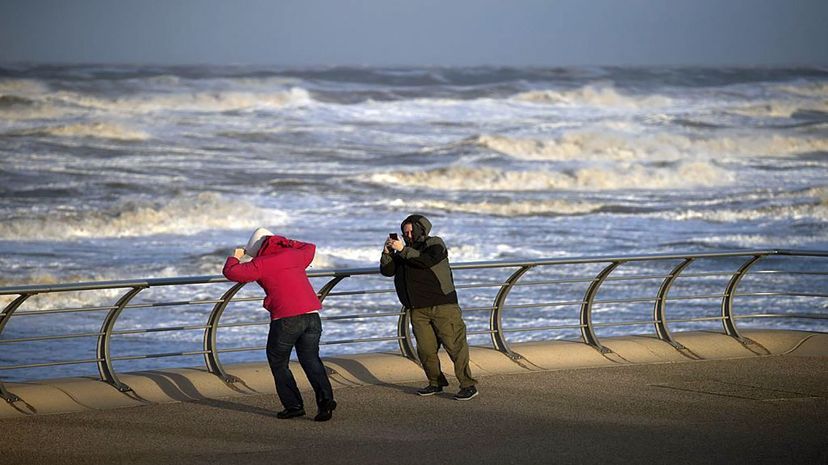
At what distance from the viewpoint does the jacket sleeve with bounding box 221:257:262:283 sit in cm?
730

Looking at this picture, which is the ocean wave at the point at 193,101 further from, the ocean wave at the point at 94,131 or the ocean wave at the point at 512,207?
the ocean wave at the point at 512,207

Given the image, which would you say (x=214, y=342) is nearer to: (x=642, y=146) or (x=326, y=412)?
(x=326, y=412)

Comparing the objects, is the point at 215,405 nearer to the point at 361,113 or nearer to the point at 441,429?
the point at 441,429

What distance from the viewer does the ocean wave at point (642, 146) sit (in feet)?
165

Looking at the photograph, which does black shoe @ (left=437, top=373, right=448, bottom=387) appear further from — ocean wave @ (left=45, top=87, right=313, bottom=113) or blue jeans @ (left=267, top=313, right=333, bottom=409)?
ocean wave @ (left=45, top=87, right=313, bottom=113)

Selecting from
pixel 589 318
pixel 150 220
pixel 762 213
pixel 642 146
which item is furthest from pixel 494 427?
pixel 642 146

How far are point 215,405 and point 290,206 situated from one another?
32.2 metres

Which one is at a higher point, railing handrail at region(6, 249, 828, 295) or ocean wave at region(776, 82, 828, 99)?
ocean wave at region(776, 82, 828, 99)

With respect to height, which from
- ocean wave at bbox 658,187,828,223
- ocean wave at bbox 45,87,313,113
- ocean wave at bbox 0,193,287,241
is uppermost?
ocean wave at bbox 45,87,313,113

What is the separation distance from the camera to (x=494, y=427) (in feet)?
24.8

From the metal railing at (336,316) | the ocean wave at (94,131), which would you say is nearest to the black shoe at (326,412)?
the metal railing at (336,316)

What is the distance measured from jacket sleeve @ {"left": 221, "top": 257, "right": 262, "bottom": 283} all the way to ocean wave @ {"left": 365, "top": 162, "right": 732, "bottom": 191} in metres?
37.2

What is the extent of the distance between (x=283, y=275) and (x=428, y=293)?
3.47 feet

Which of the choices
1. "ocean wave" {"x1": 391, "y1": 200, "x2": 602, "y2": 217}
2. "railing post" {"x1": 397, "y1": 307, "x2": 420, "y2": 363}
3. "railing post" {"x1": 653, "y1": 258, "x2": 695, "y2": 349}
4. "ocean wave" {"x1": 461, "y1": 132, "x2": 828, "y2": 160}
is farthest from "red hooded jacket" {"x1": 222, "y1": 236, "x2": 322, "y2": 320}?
"ocean wave" {"x1": 461, "y1": 132, "x2": 828, "y2": 160}
